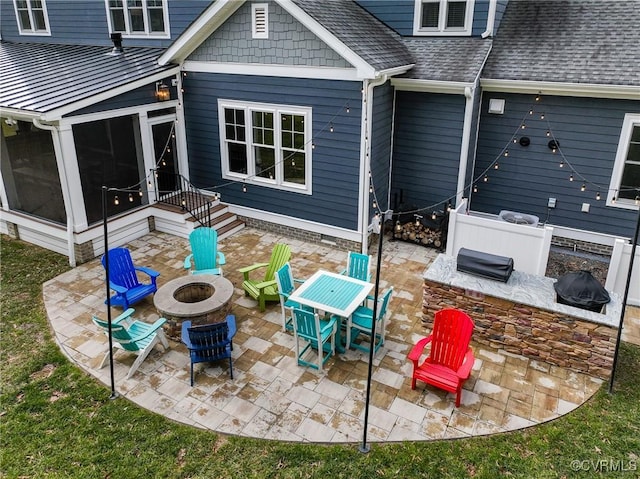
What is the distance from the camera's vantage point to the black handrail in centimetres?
1131

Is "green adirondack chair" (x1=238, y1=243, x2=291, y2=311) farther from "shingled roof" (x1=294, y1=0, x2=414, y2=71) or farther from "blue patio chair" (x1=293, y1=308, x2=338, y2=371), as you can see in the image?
"shingled roof" (x1=294, y1=0, x2=414, y2=71)

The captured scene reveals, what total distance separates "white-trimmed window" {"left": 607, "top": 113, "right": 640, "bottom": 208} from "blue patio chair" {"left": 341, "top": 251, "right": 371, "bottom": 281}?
557cm

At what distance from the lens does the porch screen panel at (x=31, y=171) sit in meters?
10.1

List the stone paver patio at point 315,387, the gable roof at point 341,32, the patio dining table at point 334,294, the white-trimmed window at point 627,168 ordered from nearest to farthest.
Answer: the stone paver patio at point 315,387 → the patio dining table at point 334,294 → the gable roof at point 341,32 → the white-trimmed window at point 627,168

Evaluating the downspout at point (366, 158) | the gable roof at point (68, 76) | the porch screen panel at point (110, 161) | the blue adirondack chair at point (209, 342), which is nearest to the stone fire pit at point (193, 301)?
the blue adirondack chair at point (209, 342)

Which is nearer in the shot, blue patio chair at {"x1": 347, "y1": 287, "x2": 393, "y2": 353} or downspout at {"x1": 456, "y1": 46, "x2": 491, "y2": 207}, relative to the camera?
blue patio chair at {"x1": 347, "y1": 287, "x2": 393, "y2": 353}

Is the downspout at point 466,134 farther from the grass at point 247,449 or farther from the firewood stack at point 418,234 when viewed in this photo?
the grass at point 247,449

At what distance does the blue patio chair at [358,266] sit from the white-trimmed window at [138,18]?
326 inches

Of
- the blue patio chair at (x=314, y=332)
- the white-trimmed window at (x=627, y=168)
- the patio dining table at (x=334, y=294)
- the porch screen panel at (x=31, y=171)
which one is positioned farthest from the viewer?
the porch screen panel at (x=31, y=171)

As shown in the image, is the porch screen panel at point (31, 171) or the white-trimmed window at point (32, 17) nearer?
the porch screen panel at point (31, 171)

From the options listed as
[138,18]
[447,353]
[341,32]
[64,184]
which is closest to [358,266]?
[447,353]

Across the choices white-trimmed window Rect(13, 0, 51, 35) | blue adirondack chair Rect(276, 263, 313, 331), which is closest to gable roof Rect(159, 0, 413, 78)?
blue adirondack chair Rect(276, 263, 313, 331)

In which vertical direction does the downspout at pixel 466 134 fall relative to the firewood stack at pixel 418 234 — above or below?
above

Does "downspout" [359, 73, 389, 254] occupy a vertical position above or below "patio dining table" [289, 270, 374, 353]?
above
